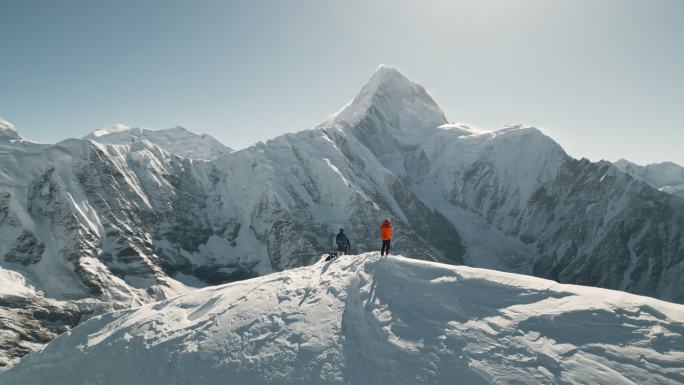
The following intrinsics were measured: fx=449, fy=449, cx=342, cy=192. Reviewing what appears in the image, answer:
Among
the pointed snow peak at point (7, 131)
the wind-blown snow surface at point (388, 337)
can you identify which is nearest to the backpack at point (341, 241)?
the wind-blown snow surface at point (388, 337)

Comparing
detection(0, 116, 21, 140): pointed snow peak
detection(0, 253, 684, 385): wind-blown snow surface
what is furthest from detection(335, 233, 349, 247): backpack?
detection(0, 116, 21, 140): pointed snow peak

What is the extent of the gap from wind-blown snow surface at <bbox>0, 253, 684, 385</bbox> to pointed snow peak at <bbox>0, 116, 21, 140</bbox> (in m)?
198

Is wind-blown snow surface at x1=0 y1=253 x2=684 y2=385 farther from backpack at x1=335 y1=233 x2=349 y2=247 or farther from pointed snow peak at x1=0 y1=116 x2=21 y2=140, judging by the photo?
pointed snow peak at x1=0 y1=116 x2=21 y2=140

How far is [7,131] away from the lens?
7328 inches

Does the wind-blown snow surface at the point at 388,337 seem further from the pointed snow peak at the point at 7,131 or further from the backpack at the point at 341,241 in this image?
the pointed snow peak at the point at 7,131

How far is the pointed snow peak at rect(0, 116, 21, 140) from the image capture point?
182625 millimetres

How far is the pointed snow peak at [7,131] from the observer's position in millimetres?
182625

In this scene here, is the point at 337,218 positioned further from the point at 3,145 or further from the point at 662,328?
the point at 662,328

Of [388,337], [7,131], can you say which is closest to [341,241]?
[388,337]

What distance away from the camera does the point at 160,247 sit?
17700cm

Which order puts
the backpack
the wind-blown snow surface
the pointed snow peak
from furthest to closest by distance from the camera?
the pointed snow peak < the backpack < the wind-blown snow surface

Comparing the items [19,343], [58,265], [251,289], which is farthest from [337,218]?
[251,289]

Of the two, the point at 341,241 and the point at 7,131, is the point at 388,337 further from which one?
the point at 7,131

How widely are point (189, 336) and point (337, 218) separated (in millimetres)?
170838
